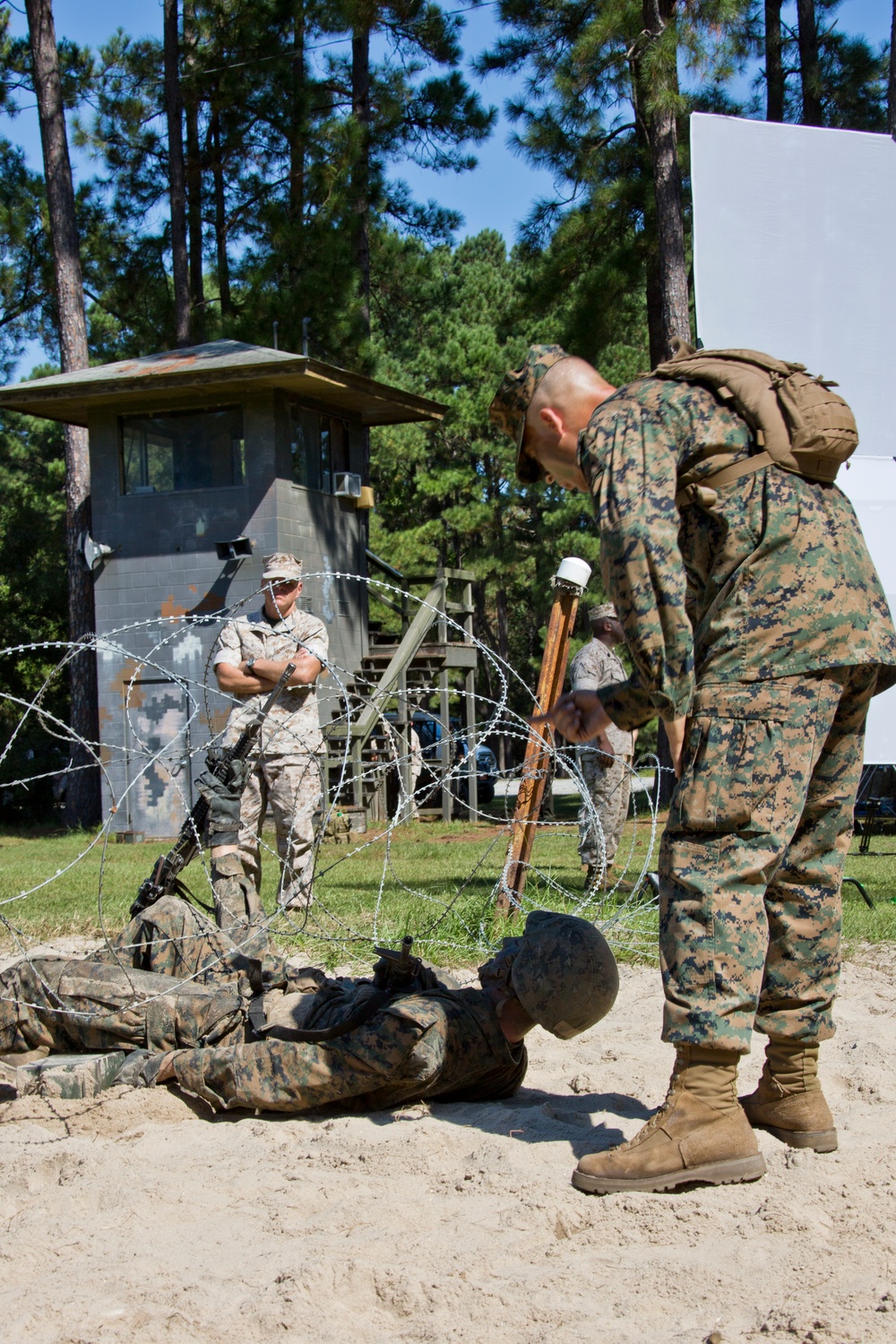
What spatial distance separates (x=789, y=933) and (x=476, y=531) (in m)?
25.9

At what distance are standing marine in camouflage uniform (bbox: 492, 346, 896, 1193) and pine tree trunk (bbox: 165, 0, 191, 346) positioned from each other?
15.0 m

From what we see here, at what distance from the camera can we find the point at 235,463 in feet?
47.7

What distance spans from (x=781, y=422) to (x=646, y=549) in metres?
0.47

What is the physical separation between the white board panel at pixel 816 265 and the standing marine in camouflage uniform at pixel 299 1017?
9.83 ft

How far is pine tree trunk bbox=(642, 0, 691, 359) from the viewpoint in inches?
458

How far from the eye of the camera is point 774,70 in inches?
695

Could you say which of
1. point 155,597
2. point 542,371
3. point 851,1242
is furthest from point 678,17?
point 851,1242

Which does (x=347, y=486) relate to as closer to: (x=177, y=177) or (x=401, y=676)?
(x=401, y=676)

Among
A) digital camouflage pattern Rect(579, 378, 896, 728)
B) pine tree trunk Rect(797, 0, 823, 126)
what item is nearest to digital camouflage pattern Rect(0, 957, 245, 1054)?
digital camouflage pattern Rect(579, 378, 896, 728)

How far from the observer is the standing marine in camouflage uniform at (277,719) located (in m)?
6.19

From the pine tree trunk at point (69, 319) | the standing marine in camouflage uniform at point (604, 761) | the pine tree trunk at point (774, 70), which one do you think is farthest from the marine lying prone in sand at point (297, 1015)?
the pine tree trunk at point (774, 70)

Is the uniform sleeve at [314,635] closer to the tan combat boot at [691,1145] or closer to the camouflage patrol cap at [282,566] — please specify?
the camouflage patrol cap at [282,566]

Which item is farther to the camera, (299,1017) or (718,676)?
(299,1017)

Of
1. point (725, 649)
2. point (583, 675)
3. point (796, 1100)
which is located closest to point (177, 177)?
point (583, 675)
